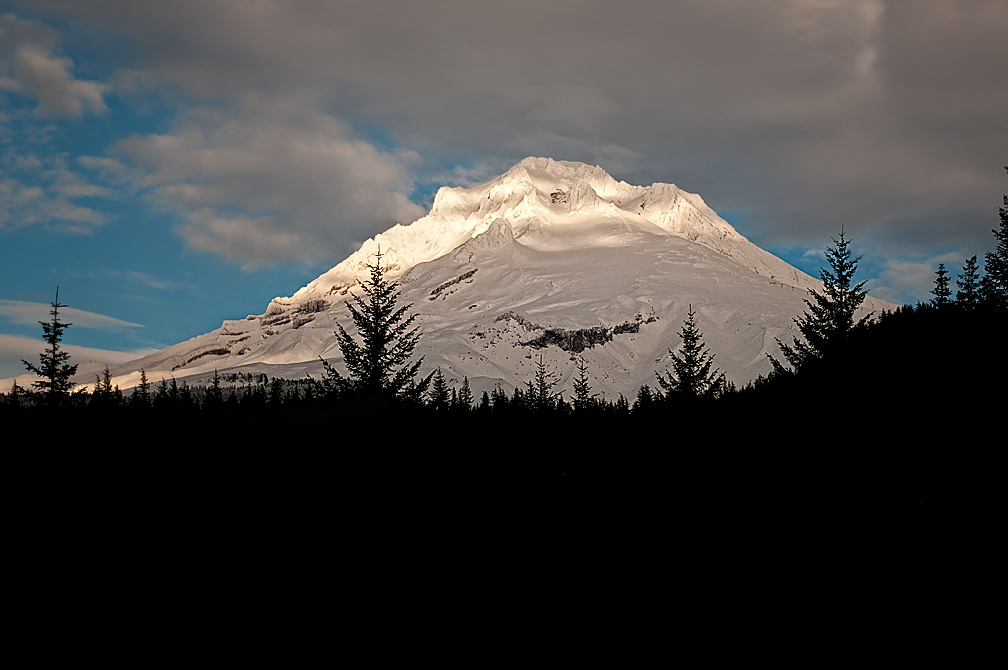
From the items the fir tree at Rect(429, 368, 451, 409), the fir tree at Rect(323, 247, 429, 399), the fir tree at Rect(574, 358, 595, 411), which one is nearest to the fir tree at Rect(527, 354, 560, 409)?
the fir tree at Rect(574, 358, 595, 411)

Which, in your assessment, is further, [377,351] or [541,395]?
[377,351]

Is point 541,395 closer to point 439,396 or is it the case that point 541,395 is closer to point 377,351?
point 377,351

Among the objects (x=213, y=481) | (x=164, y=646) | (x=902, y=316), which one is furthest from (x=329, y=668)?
(x=902, y=316)

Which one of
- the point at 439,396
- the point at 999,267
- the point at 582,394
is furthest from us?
the point at 582,394

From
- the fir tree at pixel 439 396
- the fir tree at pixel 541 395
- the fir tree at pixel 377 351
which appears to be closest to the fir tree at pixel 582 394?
the fir tree at pixel 541 395

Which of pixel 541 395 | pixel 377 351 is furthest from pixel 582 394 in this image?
pixel 541 395

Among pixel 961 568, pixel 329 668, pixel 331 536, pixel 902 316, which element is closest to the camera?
pixel 329 668

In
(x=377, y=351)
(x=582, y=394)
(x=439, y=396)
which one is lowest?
(x=439, y=396)

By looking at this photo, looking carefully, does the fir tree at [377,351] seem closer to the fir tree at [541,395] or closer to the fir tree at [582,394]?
the fir tree at [541,395]

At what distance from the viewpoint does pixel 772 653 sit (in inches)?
188

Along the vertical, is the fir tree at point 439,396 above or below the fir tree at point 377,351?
below

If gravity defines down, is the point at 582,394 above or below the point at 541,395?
above

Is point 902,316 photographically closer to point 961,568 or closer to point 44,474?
point 961,568

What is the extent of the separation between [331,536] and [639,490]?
286 centimetres
